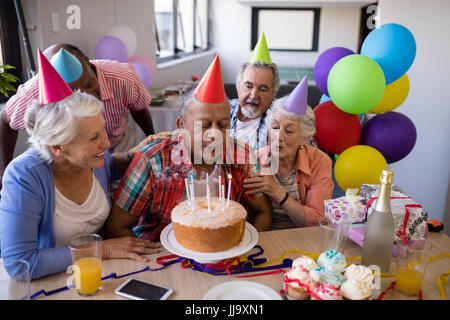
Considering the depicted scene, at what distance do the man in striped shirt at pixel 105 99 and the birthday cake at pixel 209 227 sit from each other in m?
0.98

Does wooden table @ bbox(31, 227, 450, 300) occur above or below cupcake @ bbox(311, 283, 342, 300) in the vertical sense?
below

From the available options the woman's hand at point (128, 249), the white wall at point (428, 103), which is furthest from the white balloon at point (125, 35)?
the woman's hand at point (128, 249)

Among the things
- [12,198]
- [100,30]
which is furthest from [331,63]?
[100,30]

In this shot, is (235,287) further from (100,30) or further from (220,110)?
(100,30)

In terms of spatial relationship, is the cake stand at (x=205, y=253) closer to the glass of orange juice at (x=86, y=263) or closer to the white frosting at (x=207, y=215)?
the white frosting at (x=207, y=215)

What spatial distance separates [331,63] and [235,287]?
1.96m

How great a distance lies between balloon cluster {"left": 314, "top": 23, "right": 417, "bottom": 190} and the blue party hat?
4.76ft

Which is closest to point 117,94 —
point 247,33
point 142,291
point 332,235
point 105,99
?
point 105,99

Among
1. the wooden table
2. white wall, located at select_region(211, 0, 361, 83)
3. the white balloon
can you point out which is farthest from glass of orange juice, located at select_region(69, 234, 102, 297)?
white wall, located at select_region(211, 0, 361, 83)

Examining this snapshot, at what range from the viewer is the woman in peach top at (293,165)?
188 cm

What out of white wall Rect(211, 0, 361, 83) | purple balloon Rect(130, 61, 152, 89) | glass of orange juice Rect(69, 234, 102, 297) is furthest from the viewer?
white wall Rect(211, 0, 361, 83)

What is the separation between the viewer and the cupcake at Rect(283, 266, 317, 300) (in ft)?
3.53

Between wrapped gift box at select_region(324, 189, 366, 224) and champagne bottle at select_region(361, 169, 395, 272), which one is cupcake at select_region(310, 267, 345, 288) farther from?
wrapped gift box at select_region(324, 189, 366, 224)

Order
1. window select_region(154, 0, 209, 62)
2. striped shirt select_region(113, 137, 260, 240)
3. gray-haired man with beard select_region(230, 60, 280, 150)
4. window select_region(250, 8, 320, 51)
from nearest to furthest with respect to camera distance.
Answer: striped shirt select_region(113, 137, 260, 240) → gray-haired man with beard select_region(230, 60, 280, 150) → window select_region(154, 0, 209, 62) → window select_region(250, 8, 320, 51)
